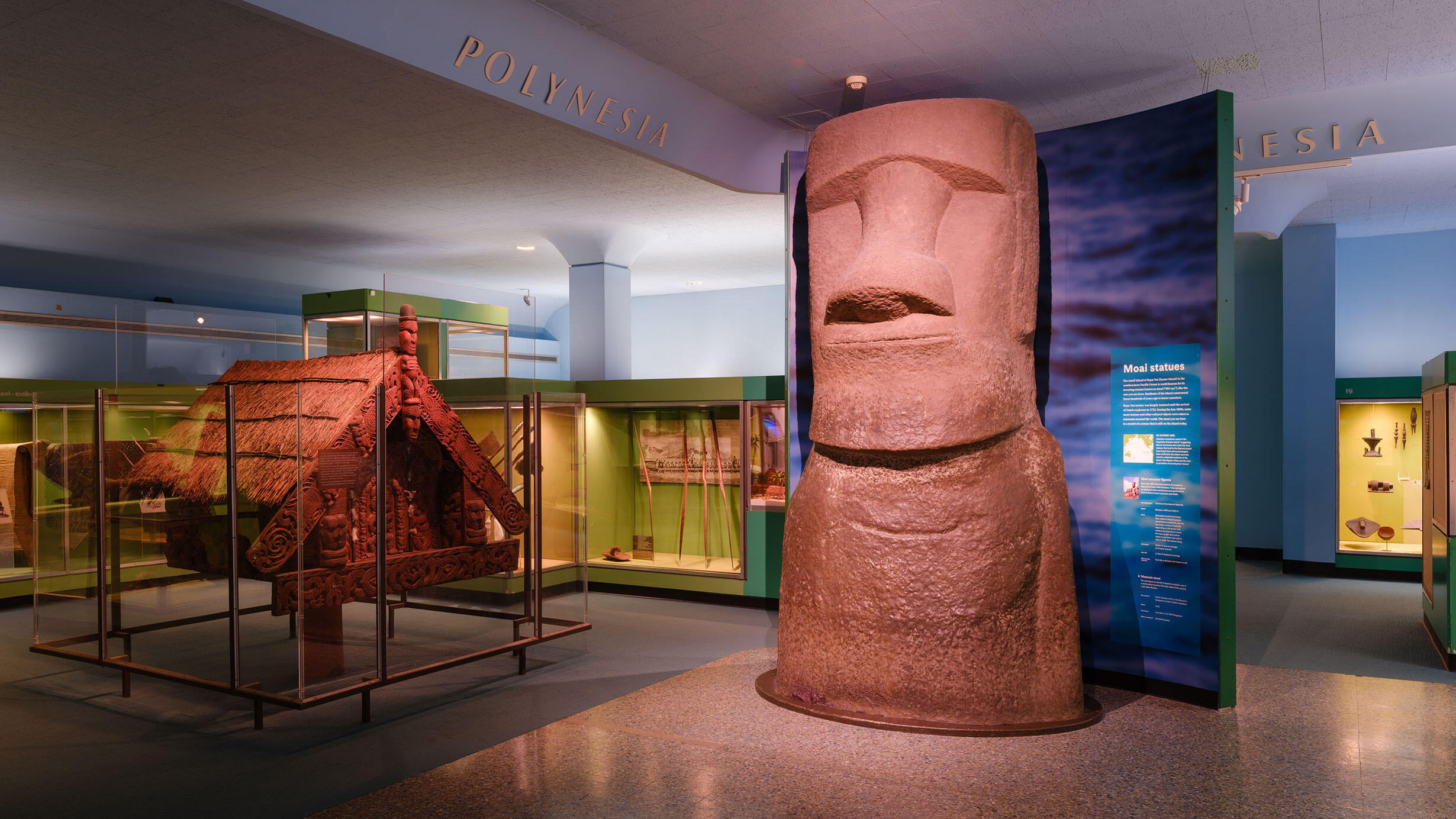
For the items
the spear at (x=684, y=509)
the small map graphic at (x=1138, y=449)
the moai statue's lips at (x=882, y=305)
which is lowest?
the spear at (x=684, y=509)

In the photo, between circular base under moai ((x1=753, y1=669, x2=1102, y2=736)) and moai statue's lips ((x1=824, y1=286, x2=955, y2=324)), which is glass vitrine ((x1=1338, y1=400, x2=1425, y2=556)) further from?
moai statue's lips ((x1=824, y1=286, x2=955, y2=324))

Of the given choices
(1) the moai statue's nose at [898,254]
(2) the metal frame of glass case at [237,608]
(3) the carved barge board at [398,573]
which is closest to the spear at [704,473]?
(2) the metal frame of glass case at [237,608]

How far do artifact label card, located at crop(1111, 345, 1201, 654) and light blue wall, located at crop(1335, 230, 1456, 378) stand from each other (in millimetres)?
6681

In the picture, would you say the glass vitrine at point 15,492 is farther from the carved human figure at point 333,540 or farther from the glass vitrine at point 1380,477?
the glass vitrine at point 1380,477

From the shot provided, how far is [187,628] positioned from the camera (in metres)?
6.95

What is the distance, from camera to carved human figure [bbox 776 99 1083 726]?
431 centimetres

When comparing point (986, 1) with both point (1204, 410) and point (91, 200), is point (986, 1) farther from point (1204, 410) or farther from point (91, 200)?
point (91, 200)

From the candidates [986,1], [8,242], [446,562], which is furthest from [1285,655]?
[8,242]

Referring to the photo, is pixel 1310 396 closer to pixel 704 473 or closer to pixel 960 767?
pixel 704 473

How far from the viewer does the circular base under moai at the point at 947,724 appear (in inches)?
167

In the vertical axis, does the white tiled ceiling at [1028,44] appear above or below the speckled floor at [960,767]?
above

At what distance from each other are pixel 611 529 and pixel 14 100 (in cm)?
528

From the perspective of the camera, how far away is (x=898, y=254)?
4.40m

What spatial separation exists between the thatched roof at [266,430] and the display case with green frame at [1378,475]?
901cm
